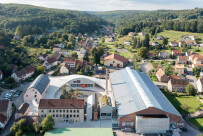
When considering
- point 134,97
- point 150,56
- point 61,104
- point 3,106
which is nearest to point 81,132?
point 61,104

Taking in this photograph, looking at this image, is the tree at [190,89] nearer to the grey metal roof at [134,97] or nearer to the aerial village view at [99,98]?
the aerial village view at [99,98]

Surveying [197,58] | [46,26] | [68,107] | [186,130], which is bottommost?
[186,130]

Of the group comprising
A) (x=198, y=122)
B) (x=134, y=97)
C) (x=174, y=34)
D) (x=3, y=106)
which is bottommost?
(x=198, y=122)

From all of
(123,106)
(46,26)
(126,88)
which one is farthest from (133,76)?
(46,26)

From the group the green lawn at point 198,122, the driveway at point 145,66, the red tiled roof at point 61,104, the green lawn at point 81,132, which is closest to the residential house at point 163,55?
the driveway at point 145,66

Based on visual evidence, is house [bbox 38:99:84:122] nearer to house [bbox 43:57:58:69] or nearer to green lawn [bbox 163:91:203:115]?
green lawn [bbox 163:91:203:115]

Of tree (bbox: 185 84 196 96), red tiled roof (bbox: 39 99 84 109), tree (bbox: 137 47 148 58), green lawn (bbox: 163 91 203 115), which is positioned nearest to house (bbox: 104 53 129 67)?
tree (bbox: 137 47 148 58)

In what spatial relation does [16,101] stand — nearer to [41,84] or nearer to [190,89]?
[41,84]

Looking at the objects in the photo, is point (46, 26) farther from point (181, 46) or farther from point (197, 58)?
point (197, 58)
